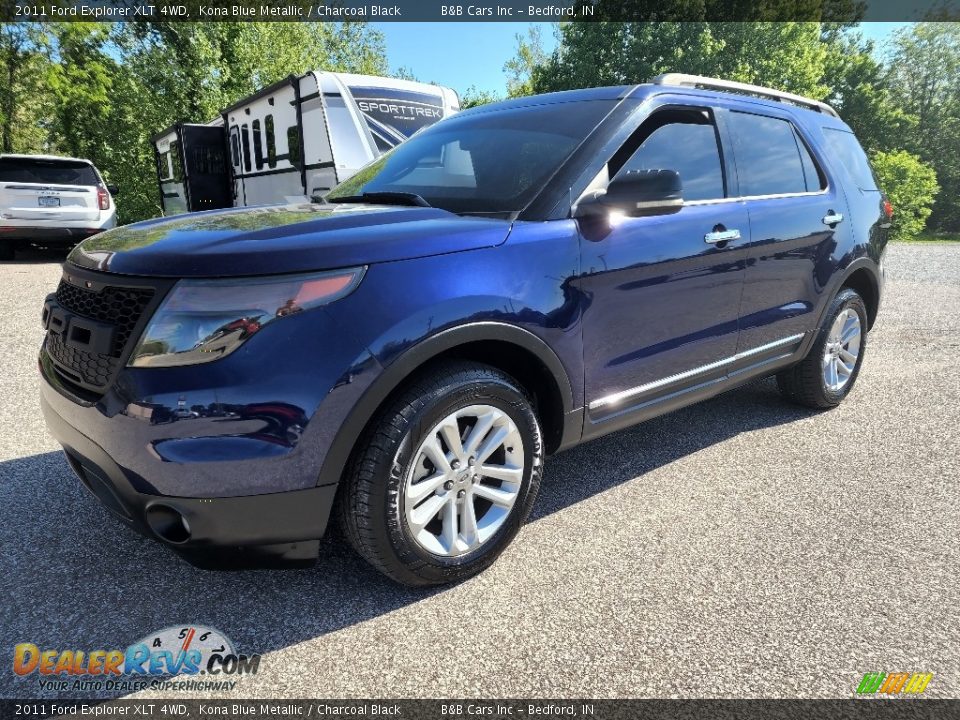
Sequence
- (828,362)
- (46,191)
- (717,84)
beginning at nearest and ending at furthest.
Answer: (717,84)
(828,362)
(46,191)

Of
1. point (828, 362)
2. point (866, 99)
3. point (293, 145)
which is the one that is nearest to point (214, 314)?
point (828, 362)

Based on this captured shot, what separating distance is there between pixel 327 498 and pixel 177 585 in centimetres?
77

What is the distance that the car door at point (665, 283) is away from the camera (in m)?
2.63

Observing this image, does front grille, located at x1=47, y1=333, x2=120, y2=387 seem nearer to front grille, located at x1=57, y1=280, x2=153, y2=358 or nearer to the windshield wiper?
front grille, located at x1=57, y1=280, x2=153, y2=358

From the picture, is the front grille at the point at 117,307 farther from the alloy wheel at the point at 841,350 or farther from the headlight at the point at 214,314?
the alloy wheel at the point at 841,350

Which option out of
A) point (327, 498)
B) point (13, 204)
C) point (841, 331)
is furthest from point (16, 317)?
point (841, 331)

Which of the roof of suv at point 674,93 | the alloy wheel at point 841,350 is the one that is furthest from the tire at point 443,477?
the alloy wheel at point 841,350

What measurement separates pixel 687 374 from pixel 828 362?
165 cm

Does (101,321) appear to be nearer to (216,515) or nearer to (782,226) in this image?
(216,515)

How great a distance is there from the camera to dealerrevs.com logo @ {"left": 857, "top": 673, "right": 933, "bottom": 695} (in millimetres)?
1889

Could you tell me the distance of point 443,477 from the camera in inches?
89.6

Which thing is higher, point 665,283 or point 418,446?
point 665,283

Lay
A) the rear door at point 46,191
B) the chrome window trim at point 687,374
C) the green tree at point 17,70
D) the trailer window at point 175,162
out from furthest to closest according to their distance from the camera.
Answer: the green tree at point 17,70 < the trailer window at point 175,162 < the rear door at point 46,191 < the chrome window trim at point 687,374

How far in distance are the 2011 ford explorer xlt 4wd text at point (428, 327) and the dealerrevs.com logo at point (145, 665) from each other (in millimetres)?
307
